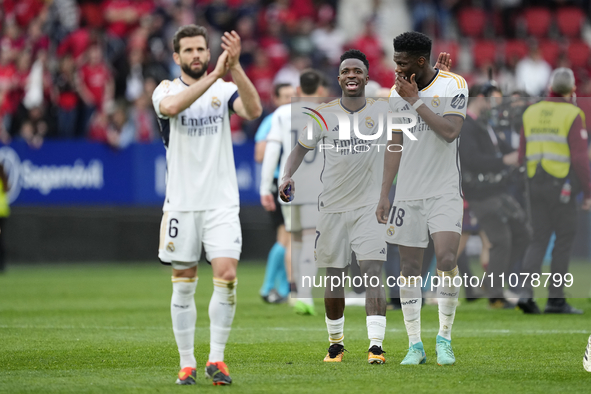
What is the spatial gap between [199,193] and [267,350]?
216cm

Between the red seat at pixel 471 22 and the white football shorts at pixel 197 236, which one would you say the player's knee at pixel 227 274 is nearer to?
the white football shorts at pixel 197 236

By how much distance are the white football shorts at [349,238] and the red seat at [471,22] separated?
16631mm

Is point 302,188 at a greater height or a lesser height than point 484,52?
lesser

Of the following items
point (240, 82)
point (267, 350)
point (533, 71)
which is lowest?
point (267, 350)

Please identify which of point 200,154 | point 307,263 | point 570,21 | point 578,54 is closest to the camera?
point 200,154

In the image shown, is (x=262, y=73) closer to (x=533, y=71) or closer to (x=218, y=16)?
(x=218, y=16)

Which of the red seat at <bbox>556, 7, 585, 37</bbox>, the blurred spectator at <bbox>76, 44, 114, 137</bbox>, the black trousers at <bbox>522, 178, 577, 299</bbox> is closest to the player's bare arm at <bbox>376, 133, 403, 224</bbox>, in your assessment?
the black trousers at <bbox>522, 178, 577, 299</bbox>

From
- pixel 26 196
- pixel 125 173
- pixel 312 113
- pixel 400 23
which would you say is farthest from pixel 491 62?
pixel 312 113

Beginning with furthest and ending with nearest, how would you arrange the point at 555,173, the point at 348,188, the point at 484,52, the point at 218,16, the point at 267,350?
1. the point at 484,52
2. the point at 218,16
3. the point at 555,173
4. the point at 267,350
5. the point at 348,188

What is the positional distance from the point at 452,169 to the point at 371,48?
45.8 ft

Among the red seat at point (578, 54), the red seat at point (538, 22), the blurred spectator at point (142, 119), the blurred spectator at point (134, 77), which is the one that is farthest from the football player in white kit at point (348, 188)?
the red seat at point (538, 22)

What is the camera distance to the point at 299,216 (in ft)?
36.1

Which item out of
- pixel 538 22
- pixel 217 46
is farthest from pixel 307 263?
pixel 538 22

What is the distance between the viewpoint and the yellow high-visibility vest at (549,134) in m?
10.6
